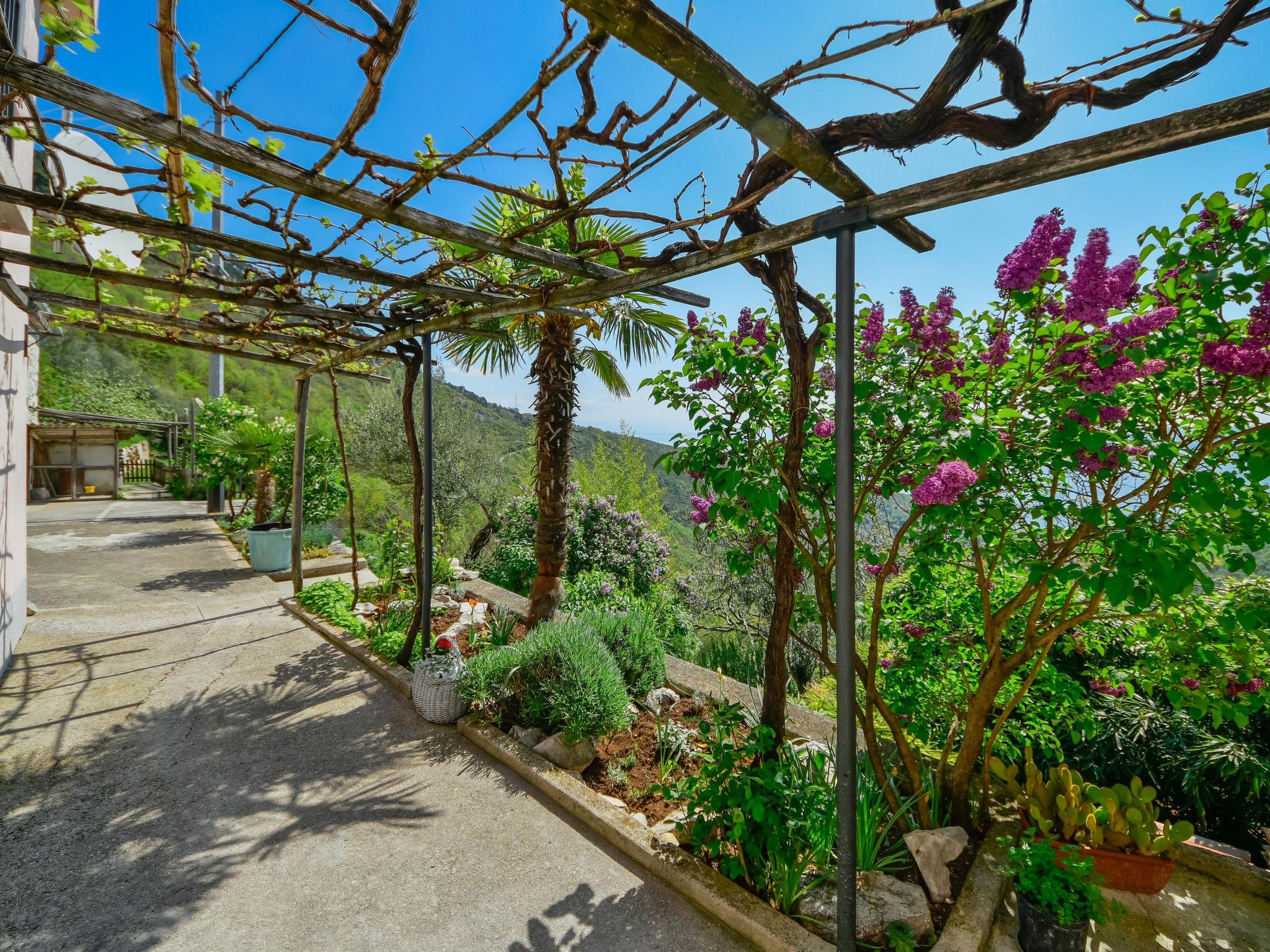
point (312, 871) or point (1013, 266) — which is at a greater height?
point (1013, 266)


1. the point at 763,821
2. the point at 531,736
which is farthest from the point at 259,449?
the point at 763,821

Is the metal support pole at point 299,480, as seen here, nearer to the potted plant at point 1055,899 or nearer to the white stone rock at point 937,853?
the white stone rock at point 937,853

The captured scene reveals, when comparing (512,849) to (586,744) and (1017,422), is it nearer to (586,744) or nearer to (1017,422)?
(586,744)

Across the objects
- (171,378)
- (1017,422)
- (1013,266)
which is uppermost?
(171,378)

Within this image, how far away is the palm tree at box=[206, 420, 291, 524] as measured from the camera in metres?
7.91

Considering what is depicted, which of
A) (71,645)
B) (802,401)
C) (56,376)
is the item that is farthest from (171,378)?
(802,401)

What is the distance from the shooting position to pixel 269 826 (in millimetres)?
2373

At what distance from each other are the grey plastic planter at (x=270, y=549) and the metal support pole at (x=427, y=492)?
4015 millimetres

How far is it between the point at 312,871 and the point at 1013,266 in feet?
11.2

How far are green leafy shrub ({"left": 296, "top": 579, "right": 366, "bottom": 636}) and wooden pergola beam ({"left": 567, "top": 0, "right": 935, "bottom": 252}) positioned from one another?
15.4 ft

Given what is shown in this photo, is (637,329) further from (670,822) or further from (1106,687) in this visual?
(1106,687)

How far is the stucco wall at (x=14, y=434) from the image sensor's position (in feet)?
12.3

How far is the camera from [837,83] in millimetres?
1479

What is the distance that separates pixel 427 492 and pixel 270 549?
4234 mm
